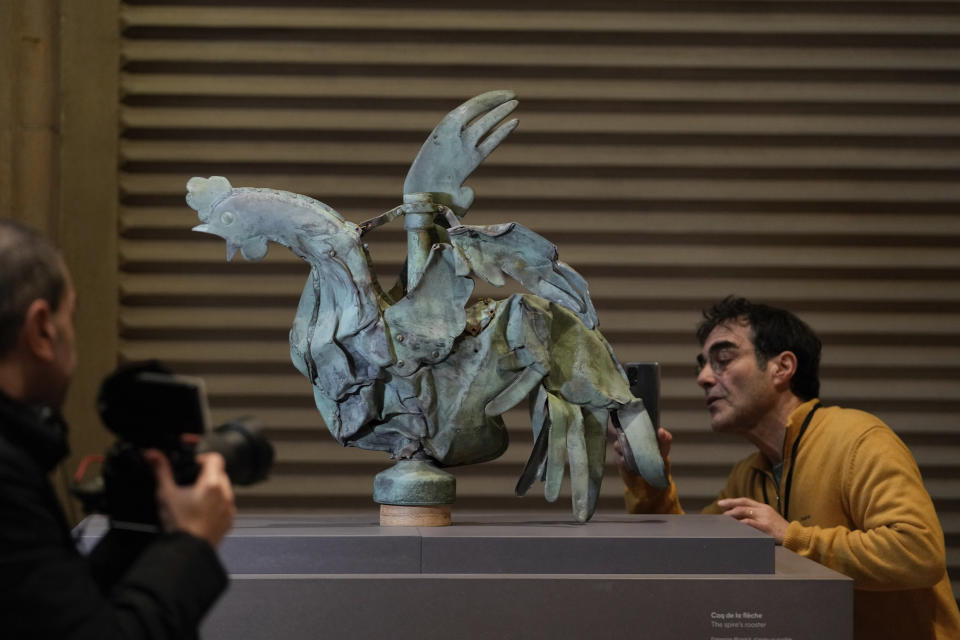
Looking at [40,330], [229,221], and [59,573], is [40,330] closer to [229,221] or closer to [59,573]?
[59,573]

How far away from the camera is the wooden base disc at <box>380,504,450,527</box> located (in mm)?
3068

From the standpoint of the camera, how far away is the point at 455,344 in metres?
3.08

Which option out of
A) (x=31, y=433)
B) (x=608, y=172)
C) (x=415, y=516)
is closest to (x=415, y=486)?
(x=415, y=516)

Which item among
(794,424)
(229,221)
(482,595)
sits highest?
(229,221)

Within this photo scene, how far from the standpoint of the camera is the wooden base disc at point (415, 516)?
3068 mm

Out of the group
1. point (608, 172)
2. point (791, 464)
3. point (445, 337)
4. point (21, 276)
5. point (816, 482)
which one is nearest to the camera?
point (21, 276)

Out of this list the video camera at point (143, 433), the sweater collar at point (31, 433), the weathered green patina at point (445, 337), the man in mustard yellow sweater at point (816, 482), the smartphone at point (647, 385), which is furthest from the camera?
the smartphone at point (647, 385)

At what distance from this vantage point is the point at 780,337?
Answer: 3.83 meters

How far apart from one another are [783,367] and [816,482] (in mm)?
456

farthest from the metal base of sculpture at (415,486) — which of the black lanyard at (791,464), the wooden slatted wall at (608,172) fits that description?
the wooden slatted wall at (608,172)

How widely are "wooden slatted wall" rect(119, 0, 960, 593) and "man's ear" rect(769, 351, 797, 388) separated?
0.96 meters

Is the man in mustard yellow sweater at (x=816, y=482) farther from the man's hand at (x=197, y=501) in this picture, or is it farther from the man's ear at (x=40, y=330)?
the man's ear at (x=40, y=330)

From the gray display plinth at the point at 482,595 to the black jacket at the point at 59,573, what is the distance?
103 centimetres

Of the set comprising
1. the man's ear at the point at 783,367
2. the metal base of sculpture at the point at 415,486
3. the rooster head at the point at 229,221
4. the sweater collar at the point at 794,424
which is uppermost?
the rooster head at the point at 229,221
